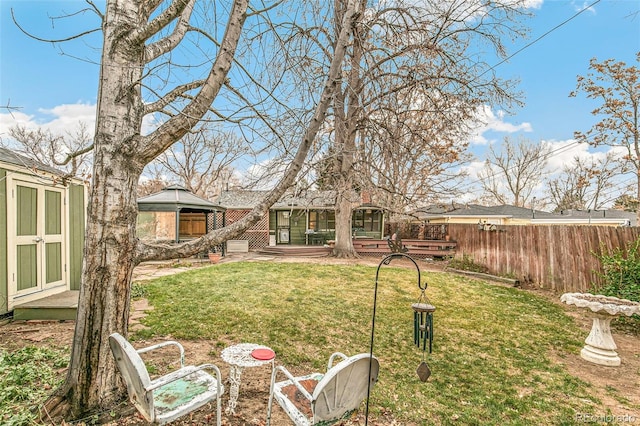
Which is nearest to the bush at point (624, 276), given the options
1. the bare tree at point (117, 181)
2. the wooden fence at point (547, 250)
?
the wooden fence at point (547, 250)

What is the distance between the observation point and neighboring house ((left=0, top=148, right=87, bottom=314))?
15.4 ft

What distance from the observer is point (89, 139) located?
20.0 metres

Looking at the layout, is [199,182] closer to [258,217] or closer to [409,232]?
[409,232]

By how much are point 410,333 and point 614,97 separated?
16.3 metres

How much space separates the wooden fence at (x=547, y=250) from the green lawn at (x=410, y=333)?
35.6 inches

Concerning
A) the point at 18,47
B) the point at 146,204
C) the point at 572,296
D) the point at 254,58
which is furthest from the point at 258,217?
the point at 146,204

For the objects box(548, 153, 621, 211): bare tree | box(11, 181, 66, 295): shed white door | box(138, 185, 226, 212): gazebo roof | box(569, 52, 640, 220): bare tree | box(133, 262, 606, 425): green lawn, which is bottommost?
box(133, 262, 606, 425): green lawn

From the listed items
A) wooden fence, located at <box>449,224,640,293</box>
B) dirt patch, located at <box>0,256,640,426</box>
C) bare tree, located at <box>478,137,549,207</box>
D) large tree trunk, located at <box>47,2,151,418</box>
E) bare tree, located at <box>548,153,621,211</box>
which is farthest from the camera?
bare tree, located at <box>478,137,549,207</box>

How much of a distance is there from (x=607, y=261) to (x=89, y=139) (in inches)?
1010

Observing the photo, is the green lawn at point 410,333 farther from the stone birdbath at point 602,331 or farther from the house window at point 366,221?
the house window at point 366,221

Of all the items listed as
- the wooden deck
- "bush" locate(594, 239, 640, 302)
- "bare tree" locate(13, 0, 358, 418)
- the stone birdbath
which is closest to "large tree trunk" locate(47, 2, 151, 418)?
"bare tree" locate(13, 0, 358, 418)

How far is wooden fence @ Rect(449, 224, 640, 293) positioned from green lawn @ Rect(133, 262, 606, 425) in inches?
35.6

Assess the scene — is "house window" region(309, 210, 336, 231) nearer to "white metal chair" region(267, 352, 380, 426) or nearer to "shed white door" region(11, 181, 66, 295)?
"shed white door" region(11, 181, 66, 295)

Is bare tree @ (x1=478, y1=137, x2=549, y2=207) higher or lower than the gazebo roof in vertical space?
higher
